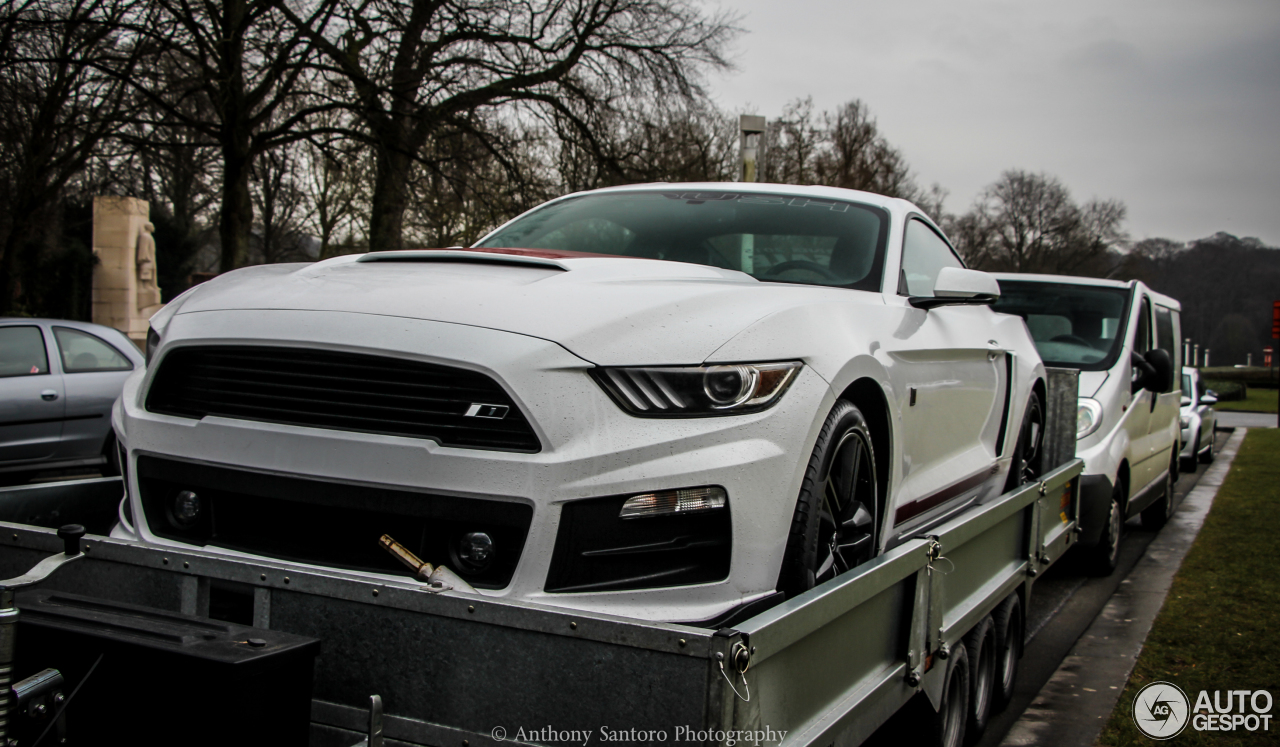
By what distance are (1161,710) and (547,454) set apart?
3.38 meters

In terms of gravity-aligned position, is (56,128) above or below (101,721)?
above

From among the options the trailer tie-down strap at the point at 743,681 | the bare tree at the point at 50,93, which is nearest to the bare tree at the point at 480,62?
the bare tree at the point at 50,93

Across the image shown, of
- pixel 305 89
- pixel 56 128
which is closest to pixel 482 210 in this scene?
pixel 305 89

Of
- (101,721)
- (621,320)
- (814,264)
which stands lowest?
(101,721)

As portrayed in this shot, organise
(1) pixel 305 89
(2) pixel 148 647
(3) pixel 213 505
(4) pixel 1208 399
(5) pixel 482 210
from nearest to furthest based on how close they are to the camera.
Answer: (2) pixel 148 647 < (3) pixel 213 505 < (1) pixel 305 89 < (4) pixel 1208 399 < (5) pixel 482 210

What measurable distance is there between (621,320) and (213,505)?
1083 mm

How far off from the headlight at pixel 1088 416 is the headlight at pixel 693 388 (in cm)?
528

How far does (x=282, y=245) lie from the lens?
4184cm

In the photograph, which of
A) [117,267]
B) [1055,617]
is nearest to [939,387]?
[1055,617]

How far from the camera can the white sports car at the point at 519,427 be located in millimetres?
2332

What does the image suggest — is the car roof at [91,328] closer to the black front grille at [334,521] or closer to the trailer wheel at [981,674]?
the black front grille at [334,521]

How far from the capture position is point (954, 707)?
3.70 meters

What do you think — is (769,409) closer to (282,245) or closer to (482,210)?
Result: (482,210)

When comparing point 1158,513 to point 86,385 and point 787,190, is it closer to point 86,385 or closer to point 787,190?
point 787,190
